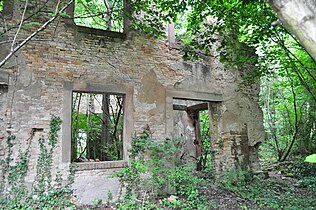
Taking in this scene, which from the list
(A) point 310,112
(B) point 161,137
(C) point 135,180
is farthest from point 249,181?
(A) point 310,112

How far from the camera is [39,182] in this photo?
4.92m

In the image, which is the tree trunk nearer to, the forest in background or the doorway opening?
the forest in background

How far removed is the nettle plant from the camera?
471 cm

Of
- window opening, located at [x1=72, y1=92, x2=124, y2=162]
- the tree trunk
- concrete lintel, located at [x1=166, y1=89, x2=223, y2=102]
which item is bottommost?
window opening, located at [x1=72, y1=92, x2=124, y2=162]

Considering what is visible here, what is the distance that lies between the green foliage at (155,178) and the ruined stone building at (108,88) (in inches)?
10.4

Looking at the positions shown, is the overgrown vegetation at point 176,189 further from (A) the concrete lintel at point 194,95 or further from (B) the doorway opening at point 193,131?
(B) the doorway opening at point 193,131

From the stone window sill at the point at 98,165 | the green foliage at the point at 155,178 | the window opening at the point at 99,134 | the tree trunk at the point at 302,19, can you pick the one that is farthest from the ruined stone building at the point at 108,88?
the tree trunk at the point at 302,19

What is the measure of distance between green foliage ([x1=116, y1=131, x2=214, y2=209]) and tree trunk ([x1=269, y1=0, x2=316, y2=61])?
4.50m

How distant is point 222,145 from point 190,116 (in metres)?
3.19

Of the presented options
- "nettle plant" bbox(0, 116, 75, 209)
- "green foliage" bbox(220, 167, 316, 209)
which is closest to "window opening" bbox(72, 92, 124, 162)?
"nettle plant" bbox(0, 116, 75, 209)

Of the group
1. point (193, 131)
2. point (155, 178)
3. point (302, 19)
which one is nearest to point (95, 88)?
point (155, 178)

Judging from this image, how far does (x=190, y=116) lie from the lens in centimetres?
1057

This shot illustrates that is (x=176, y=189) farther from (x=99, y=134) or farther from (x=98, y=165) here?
(x=99, y=134)

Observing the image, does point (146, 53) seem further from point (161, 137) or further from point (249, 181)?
point (249, 181)
